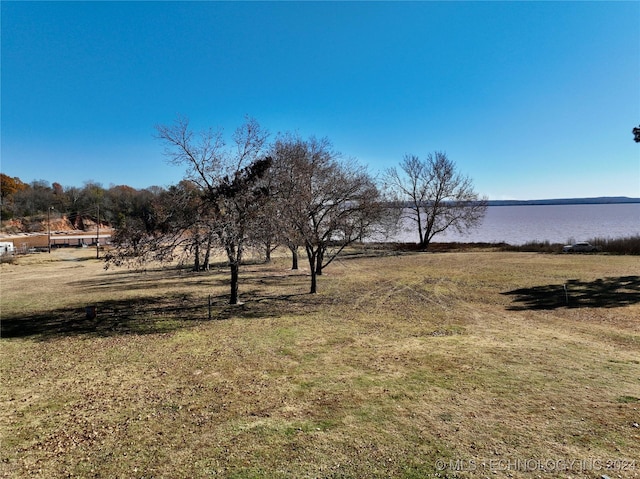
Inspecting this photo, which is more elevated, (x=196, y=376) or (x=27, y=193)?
(x=27, y=193)

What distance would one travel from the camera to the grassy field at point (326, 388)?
4.30 metres

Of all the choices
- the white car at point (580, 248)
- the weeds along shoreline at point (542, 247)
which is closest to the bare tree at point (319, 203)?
the weeds along shoreline at point (542, 247)

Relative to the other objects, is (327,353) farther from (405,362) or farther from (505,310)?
(505,310)

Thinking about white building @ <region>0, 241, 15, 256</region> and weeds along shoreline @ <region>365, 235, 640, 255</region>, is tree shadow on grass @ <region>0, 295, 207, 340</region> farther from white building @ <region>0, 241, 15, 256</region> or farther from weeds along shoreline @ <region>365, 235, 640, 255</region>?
white building @ <region>0, 241, 15, 256</region>

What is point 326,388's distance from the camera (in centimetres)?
638

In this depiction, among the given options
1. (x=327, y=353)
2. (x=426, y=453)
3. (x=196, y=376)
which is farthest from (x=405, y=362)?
(x=196, y=376)

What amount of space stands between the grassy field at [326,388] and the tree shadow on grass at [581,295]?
0.16m

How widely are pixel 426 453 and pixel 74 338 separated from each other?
1009cm

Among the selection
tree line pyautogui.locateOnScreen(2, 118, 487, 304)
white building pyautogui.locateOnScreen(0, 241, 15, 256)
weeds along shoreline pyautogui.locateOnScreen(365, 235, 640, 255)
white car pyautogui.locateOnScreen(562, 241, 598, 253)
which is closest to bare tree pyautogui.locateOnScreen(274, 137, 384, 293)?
tree line pyautogui.locateOnScreen(2, 118, 487, 304)

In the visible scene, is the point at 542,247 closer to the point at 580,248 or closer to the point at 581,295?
the point at 580,248

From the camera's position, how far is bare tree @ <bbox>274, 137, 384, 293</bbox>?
14.9 metres

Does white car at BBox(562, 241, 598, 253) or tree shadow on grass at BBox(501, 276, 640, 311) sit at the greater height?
white car at BBox(562, 241, 598, 253)

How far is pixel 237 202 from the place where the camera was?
12.7 meters

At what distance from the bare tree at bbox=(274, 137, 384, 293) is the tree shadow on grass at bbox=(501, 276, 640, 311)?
7562 millimetres
